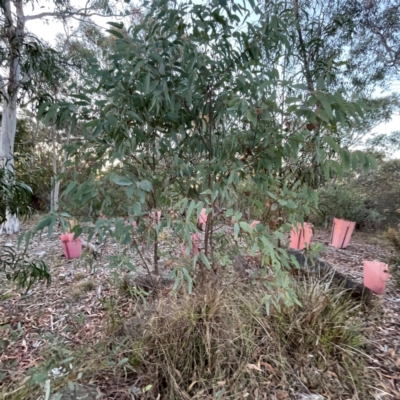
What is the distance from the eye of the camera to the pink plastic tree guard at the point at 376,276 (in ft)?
6.40

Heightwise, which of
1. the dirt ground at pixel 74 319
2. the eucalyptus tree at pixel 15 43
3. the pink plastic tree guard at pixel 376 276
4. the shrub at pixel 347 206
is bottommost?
the dirt ground at pixel 74 319

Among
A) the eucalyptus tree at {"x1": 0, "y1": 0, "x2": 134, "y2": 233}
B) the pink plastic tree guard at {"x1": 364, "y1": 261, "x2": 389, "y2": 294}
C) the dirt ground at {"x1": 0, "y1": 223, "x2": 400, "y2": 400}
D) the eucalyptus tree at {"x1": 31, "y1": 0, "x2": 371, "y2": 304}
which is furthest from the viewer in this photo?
the eucalyptus tree at {"x1": 0, "y1": 0, "x2": 134, "y2": 233}

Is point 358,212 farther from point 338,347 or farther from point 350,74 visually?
point 338,347

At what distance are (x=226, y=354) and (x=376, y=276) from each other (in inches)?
58.1

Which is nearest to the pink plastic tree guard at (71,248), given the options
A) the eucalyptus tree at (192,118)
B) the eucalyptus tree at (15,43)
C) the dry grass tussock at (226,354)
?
the eucalyptus tree at (15,43)

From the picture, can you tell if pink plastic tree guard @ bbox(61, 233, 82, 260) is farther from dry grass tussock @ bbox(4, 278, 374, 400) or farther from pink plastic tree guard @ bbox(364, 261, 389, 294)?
pink plastic tree guard @ bbox(364, 261, 389, 294)

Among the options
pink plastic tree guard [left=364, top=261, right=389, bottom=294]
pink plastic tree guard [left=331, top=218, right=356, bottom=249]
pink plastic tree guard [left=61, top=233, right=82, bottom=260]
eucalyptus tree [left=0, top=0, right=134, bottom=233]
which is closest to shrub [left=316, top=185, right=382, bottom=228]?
pink plastic tree guard [left=331, top=218, right=356, bottom=249]

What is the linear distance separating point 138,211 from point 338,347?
1213 mm

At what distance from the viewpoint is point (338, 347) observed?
1264 mm

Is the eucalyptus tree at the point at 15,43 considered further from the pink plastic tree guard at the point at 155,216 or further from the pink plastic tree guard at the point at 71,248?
the pink plastic tree guard at the point at 155,216

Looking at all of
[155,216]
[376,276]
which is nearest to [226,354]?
[155,216]

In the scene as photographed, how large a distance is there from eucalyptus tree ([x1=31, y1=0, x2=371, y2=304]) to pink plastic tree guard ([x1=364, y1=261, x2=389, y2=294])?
134 cm

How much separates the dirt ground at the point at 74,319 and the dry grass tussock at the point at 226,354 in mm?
159

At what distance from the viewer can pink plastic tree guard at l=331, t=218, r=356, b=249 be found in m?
3.50
